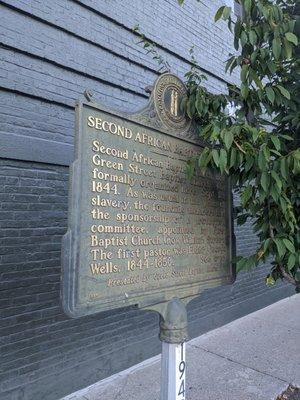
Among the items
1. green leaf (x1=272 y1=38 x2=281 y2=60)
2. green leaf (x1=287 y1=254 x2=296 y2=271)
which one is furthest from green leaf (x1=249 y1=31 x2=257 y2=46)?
green leaf (x1=287 y1=254 x2=296 y2=271)

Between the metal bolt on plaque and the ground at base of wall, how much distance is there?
1.49 m

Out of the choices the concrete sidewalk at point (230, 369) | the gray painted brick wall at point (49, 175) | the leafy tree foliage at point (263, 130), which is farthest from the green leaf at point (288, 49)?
the concrete sidewalk at point (230, 369)

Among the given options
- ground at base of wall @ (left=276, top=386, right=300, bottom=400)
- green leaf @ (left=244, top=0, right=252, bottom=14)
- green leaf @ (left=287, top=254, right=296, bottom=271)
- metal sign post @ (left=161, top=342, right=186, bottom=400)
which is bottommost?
ground at base of wall @ (left=276, top=386, right=300, bottom=400)

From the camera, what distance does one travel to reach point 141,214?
2.08m

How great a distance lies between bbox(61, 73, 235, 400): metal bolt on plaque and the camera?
178cm

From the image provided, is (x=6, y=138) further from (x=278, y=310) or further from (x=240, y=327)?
(x=278, y=310)

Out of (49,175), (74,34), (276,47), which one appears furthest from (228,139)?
(74,34)

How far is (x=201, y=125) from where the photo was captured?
8.59 feet

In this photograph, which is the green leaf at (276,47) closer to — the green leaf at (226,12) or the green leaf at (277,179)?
the green leaf at (226,12)

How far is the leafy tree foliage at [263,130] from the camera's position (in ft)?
7.14

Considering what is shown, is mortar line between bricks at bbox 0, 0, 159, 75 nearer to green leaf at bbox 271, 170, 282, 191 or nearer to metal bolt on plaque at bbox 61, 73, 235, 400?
metal bolt on plaque at bbox 61, 73, 235, 400

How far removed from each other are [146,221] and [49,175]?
5.10ft

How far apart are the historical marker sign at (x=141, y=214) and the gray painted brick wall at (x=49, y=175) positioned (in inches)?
55.0

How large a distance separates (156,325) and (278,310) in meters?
2.88
